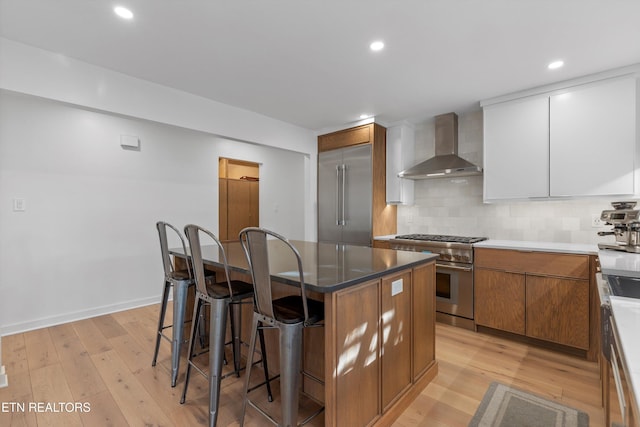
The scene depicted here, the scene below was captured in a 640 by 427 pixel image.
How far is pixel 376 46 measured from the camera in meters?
2.17

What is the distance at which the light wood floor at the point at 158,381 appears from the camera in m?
1.73

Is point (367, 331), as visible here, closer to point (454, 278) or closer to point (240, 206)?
point (454, 278)

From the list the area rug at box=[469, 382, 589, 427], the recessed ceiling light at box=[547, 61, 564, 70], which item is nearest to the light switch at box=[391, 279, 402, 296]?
the area rug at box=[469, 382, 589, 427]

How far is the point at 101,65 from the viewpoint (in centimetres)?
245

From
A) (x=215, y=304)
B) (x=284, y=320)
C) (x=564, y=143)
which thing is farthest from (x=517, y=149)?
(x=215, y=304)

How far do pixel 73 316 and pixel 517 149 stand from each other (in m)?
4.97

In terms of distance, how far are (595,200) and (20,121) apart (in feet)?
18.4

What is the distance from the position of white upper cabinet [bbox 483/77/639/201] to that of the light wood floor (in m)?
1.48

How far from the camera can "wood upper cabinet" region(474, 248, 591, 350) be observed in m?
2.40

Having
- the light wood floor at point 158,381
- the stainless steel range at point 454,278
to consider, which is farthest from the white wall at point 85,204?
the stainless steel range at point 454,278

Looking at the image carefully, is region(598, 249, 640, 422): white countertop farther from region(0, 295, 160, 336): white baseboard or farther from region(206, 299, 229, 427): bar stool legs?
region(0, 295, 160, 336): white baseboard

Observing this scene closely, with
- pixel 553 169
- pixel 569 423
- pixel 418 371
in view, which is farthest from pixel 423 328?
pixel 553 169

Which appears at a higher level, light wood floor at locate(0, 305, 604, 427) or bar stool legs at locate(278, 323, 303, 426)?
bar stool legs at locate(278, 323, 303, 426)

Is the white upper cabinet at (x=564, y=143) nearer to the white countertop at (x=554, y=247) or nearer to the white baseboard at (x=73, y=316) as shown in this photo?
the white countertop at (x=554, y=247)
